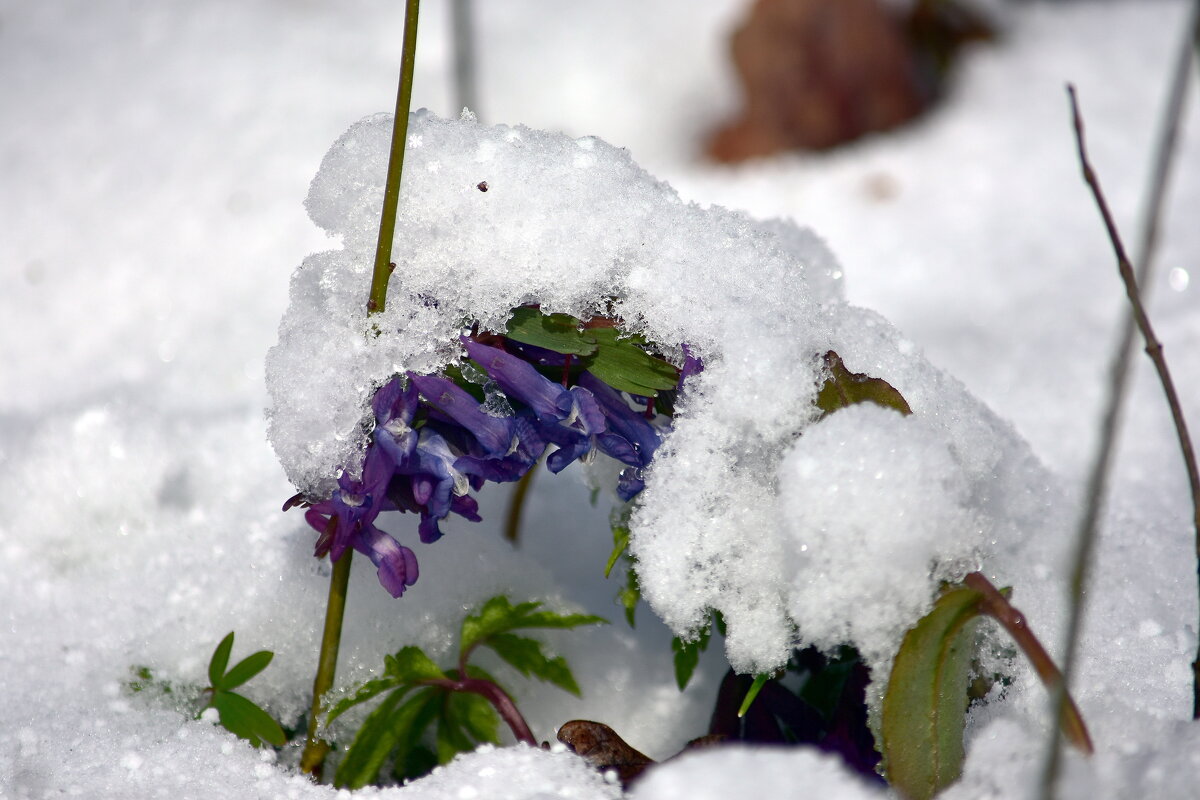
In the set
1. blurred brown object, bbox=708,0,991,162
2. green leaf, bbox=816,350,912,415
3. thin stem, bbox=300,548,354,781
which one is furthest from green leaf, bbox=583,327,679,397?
blurred brown object, bbox=708,0,991,162

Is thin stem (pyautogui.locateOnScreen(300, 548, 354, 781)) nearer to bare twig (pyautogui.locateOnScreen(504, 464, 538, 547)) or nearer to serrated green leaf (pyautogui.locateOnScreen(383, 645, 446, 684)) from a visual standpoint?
serrated green leaf (pyautogui.locateOnScreen(383, 645, 446, 684))

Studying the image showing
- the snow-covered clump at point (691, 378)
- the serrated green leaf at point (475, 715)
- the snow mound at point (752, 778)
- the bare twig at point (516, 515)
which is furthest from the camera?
the bare twig at point (516, 515)

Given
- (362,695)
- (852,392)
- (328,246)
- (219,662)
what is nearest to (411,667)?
(362,695)

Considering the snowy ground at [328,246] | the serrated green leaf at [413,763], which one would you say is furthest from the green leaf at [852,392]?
the serrated green leaf at [413,763]

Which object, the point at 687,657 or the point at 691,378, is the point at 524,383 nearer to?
the point at 691,378

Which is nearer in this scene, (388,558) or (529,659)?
(388,558)

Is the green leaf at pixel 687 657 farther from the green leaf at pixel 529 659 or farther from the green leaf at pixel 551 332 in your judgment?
the green leaf at pixel 551 332

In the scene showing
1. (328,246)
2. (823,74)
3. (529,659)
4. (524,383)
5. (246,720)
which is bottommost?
(246,720)
